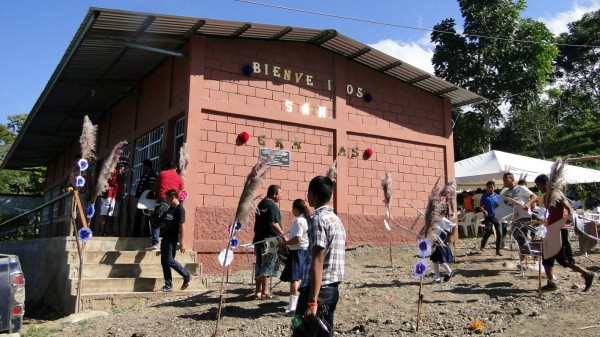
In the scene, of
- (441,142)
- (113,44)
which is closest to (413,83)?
(441,142)

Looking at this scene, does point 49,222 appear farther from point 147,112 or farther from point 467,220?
point 467,220

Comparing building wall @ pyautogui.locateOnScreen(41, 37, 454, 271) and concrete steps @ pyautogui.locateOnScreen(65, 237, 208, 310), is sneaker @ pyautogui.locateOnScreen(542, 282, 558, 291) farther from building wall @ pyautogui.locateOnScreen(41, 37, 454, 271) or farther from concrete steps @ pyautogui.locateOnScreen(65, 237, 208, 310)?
concrete steps @ pyautogui.locateOnScreen(65, 237, 208, 310)

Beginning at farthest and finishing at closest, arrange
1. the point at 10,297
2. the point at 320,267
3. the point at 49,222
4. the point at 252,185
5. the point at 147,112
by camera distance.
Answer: the point at 147,112 → the point at 49,222 → the point at 252,185 → the point at 10,297 → the point at 320,267

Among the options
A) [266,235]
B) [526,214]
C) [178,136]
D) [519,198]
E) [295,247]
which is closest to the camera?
[295,247]

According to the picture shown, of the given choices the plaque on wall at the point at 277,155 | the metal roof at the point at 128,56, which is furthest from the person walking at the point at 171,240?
→ the metal roof at the point at 128,56

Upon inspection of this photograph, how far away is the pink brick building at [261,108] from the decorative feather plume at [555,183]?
5.41 metres

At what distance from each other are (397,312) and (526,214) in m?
4.19

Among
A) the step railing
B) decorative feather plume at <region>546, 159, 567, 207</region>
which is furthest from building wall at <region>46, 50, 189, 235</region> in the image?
decorative feather plume at <region>546, 159, 567, 207</region>

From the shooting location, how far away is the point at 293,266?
6.80 meters

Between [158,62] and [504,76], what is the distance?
68.9 feet

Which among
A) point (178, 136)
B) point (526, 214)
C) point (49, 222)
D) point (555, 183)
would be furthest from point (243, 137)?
point (555, 183)

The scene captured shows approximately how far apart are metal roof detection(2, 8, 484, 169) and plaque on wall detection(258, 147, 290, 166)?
2.66 m

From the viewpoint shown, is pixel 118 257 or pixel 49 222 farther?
pixel 49 222

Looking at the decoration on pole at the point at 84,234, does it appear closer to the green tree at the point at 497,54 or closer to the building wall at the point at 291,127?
the building wall at the point at 291,127
